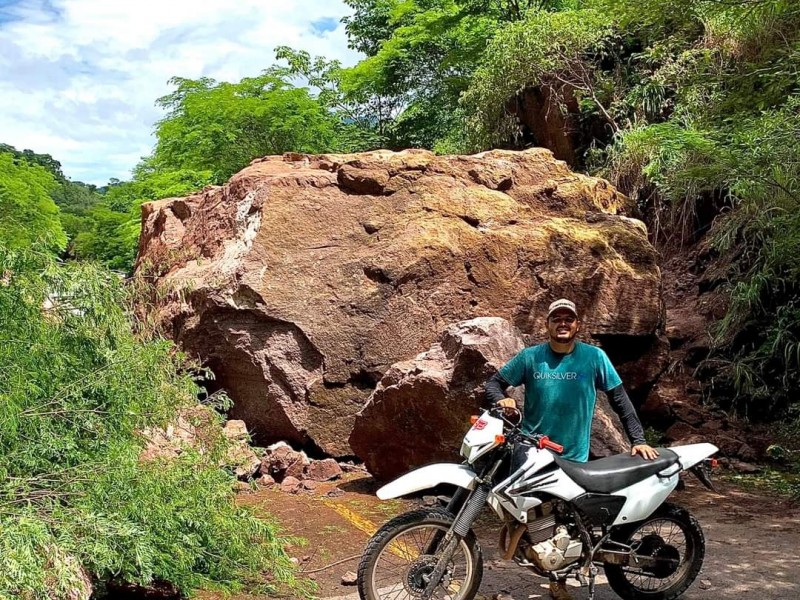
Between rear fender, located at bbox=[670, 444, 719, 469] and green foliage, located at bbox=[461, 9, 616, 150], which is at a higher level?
green foliage, located at bbox=[461, 9, 616, 150]

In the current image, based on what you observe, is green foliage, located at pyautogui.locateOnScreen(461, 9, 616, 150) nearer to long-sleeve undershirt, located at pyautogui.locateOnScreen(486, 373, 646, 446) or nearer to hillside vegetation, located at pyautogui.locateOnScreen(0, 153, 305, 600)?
long-sleeve undershirt, located at pyautogui.locateOnScreen(486, 373, 646, 446)

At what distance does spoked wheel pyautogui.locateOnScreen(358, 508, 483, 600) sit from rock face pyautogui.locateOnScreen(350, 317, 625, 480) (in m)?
2.13

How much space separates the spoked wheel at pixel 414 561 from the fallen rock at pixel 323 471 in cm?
305

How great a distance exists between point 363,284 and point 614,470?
386 centimetres

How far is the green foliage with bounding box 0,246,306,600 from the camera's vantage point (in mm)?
3393

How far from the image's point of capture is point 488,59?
46.1 feet

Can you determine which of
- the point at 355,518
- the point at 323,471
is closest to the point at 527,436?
the point at 355,518

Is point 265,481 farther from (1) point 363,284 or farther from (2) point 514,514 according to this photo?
(2) point 514,514

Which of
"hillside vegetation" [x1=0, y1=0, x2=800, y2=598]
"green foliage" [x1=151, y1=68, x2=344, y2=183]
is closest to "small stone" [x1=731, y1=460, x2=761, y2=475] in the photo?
"hillside vegetation" [x1=0, y1=0, x2=800, y2=598]

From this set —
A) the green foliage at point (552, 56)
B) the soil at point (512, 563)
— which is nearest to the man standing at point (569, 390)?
the soil at point (512, 563)

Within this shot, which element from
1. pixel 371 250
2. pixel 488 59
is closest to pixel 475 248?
pixel 371 250

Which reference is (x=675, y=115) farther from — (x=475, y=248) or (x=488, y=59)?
(x=475, y=248)

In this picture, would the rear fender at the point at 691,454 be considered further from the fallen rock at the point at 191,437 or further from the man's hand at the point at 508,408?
the fallen rock at the point at 191,437

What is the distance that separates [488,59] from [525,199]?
6.76 metres
